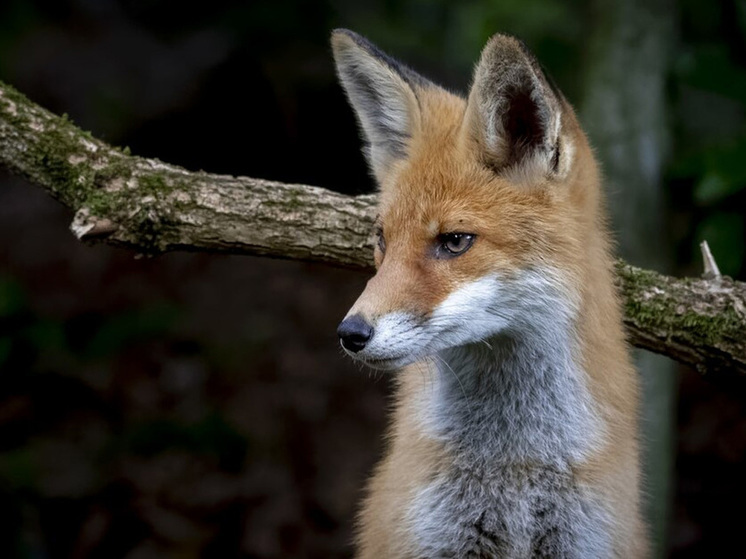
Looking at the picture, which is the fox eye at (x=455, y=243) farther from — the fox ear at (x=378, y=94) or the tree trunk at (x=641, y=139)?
the tree trunk at (x=641, y=139)

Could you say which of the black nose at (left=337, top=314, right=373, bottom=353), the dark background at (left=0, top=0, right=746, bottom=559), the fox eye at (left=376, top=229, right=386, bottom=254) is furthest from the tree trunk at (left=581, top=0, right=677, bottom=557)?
the black nose at (left=337, top=314, right=373, bottom=353)

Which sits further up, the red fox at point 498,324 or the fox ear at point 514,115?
the fox ear at point 514,115

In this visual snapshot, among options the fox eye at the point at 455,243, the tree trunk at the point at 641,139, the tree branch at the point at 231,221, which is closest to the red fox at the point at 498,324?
the fox eye at the point at 455,243

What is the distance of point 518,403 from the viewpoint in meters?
4.26

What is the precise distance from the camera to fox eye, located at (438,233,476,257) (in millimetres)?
3865

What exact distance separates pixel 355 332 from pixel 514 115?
1.21 metres

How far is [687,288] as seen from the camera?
4699 mm

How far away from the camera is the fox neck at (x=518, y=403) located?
163 inches

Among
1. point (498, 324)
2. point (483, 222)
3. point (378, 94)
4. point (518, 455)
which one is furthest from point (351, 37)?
point (518, 455)

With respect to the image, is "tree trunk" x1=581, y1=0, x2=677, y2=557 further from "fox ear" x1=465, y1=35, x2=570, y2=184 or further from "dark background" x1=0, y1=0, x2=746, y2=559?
"fox ear" x1=465, y1=35, x2=570, y2=184

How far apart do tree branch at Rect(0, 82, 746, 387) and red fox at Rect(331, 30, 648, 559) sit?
1.09 feet

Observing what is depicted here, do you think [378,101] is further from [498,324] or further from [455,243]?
[498,324]

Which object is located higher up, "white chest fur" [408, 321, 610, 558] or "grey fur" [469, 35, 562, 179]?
"grey fur" [469, 35, 562, 179]

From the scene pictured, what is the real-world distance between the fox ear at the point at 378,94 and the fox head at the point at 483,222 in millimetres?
13
